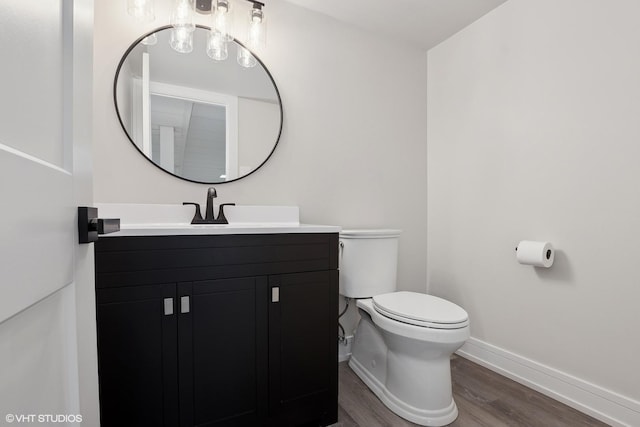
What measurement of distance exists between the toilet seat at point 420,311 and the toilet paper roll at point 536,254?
48cm

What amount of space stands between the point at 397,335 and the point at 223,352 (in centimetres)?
79

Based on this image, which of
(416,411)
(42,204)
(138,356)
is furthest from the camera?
(416,411)

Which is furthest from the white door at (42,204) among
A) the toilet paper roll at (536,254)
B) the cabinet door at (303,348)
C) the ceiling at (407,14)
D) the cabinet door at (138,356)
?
the toilet paper roll at (536,254)

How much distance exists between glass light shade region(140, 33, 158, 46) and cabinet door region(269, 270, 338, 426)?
1.35 m

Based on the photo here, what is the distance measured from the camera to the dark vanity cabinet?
106cm

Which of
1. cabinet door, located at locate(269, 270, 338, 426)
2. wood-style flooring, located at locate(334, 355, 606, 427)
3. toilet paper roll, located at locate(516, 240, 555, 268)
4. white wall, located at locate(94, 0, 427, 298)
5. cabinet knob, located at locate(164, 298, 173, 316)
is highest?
white wall, located at locate(94, 0, 427, 298)

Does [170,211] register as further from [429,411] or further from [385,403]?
[429,411]

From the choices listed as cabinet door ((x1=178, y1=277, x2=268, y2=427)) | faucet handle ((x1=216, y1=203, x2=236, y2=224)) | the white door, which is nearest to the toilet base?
cabinet door ((x1=178, y1=277, x2=268, y2=427))

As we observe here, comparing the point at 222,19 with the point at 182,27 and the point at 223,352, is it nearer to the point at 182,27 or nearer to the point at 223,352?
the point at 182,27

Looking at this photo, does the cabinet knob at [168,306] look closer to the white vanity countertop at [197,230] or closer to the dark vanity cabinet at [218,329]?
the dark vanity cabinet at [218,329]

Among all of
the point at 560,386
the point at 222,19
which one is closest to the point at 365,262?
the point at 560,386

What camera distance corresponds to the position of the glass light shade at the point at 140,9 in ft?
4.91

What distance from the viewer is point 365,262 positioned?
1.83 meters

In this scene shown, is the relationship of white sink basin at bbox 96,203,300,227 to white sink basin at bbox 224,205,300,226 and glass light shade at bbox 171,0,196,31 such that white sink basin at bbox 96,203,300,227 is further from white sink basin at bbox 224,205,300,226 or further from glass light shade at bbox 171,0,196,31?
glass light shade at bbox 171,0,196,31
